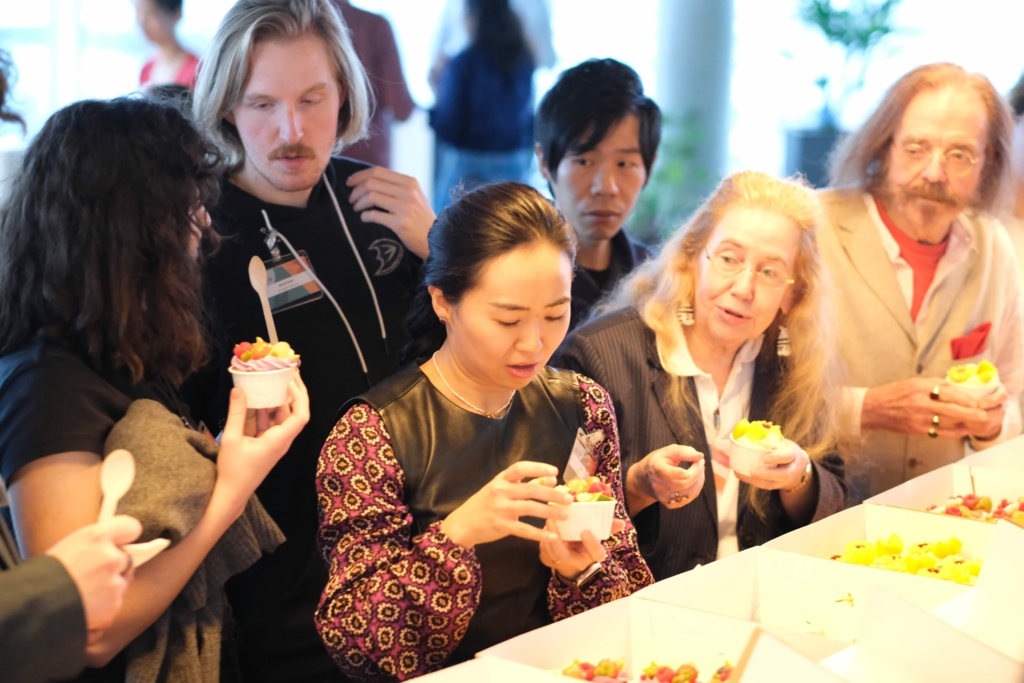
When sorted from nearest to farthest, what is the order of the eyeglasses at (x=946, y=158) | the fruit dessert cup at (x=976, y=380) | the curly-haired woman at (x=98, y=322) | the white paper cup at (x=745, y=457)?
1. the curly-haired woman at (x=98, y=322)
2. the white paper cup at (x=745, y=457)
3. the fruit dessert cup at (x=976, y=380)
4. the eyeglasses at (x=946, y=158)

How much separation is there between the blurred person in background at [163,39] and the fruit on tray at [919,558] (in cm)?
390

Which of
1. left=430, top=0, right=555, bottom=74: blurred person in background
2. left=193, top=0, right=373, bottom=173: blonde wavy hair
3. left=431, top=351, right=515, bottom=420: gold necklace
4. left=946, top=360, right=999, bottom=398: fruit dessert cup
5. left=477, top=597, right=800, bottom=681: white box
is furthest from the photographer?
left=430, top=0, right=555, bottom=74: blurred person in background

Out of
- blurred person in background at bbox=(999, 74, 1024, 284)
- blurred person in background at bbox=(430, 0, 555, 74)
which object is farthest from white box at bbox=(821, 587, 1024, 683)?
blurred person in background at bbox=(430, 0, 555, 74)

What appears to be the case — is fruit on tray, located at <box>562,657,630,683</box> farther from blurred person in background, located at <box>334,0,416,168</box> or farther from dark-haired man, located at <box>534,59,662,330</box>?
blurred person in background, located at <box>334,0,416,168</box>

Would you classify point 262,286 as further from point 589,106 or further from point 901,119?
point 901,119

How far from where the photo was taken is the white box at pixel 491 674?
149 cm

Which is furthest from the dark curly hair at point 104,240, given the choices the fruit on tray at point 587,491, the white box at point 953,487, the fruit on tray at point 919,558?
the white box at point 953,487

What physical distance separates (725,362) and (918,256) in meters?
1.01

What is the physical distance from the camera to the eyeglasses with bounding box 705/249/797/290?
8.20ft

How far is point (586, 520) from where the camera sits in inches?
67.3

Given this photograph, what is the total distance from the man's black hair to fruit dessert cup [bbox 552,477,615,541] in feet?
5.35

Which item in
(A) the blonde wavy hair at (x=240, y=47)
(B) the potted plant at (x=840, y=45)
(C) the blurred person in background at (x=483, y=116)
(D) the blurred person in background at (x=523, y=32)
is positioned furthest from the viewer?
(B) the potted plant at (x=840, y=45)

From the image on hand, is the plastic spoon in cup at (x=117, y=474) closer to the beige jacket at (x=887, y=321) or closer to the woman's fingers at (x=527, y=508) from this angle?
the woman's fingers at (x=527, y=508)

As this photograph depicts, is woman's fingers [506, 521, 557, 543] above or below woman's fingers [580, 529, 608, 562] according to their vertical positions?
above
